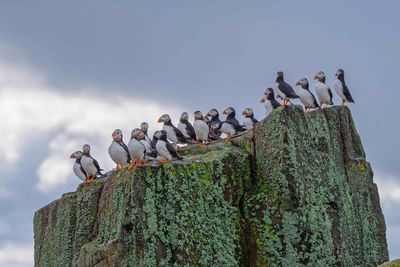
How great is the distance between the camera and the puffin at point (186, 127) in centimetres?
2291

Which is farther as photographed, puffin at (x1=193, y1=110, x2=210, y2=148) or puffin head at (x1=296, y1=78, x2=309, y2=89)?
puffin head at (x1=296, y1=78, x2=309, y2=89)

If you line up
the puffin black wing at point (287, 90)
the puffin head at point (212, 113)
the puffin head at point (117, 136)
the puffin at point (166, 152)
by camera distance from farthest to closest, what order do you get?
the puffin head at point (212, 113)
the puffin black wing at point (287, 90)
the puffin head at point (117, 136)
the puffin at point (166, 152)

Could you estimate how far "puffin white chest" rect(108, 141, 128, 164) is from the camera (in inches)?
790

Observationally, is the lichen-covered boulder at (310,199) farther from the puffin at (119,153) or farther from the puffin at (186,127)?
the puffin at (119,153)

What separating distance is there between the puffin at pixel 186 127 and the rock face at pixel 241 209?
1.45 metres

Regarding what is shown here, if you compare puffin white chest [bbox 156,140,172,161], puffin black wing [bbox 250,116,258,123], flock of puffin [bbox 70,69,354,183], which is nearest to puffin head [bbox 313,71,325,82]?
flock of puffin [bbox 70,69,354,183]

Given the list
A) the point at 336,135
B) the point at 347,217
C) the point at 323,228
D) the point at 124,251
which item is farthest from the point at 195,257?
the point at 336,135

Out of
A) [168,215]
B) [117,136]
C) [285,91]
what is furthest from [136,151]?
[285,91]

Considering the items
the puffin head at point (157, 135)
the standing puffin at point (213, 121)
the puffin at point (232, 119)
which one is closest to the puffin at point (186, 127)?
the standing puffin at point (213, 121)

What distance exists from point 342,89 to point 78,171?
8127mm

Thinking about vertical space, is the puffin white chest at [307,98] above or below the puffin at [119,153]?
above

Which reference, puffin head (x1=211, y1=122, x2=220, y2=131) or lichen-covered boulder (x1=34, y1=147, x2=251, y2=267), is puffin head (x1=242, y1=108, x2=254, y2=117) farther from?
lichen-covered boulder (x1=34, y1=147, x2=251, y2=267)

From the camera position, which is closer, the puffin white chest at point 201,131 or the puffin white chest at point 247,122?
the puffin white chest at point 201,131

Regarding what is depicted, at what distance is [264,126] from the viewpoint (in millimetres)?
19828
